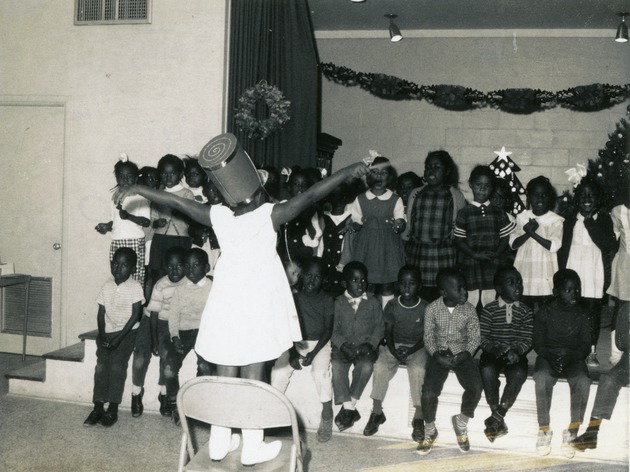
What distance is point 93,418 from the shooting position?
3.94 metres

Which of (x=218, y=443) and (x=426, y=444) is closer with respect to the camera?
(x=218, y=443)

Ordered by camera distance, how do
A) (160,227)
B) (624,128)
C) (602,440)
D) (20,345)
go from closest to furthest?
(602,440) → (160,227) → (20,345) → (624,128)

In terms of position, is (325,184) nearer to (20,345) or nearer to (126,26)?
(126,26)

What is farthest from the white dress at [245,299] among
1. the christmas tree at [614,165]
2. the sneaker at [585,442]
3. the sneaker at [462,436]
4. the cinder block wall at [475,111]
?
the cinder block wall at [475,111]

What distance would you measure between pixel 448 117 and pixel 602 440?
16.7 ft

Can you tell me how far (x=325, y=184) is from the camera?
2352 mm

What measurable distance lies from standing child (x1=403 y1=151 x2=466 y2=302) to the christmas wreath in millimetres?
1343

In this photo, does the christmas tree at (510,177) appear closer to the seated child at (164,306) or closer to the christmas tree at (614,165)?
the christmas tree at (614,165)

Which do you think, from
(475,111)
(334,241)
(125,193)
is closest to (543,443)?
(334,241)

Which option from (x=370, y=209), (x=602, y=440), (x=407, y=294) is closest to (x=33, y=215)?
(x=370, y=209)

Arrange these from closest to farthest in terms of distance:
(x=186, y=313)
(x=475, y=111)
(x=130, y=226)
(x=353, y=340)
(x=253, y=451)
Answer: (x=253, y=451), (x=353, y=340), (x=186, y=313), (x=130, y=226), (x=475, y=111)

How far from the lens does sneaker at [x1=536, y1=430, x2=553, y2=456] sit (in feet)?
11.5

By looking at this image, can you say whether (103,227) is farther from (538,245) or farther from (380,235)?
(538,245)

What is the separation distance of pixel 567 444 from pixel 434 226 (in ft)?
5.12
